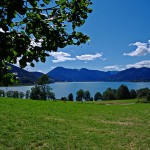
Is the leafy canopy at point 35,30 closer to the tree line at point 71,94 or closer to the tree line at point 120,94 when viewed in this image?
the tree line at point 71,94

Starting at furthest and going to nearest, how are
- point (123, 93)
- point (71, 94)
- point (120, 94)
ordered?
point (71, 94), point (120, 94), point (123, 93)

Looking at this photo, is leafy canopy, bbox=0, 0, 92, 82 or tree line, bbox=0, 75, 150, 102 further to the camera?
tree line, bbox=0, 75, 150, 102

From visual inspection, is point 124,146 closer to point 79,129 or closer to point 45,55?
point 79,129

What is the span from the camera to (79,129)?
69.5 ft

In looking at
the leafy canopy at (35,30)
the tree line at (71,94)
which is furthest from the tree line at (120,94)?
the leafy canopy at (35,30)

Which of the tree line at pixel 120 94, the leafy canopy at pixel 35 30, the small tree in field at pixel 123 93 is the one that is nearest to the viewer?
the leafy canopy at pixel 35 30

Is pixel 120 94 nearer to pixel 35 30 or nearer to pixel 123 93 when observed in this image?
pixel 123 93

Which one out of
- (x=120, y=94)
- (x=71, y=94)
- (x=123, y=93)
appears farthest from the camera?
(x=71, y=94)

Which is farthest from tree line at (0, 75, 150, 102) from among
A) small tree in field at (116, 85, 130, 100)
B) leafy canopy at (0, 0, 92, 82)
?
leafy canopy at (0, 0, 92, 82)

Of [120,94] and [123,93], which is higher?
[123,93]

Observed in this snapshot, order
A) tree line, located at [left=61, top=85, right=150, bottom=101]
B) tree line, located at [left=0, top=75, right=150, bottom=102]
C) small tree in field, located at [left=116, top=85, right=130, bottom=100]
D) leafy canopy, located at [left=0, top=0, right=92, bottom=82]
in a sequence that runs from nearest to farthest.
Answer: leafy canopy, located at [left=0, top=0, right=92, bottom=82] → tree line, located at [left=0, top=75, right=150, bottom=102] → tree line, located at [left=61, top=85, right=150, bottom=101] → small tree in field, located at [left=116, top=85, right=130, bottom=100]

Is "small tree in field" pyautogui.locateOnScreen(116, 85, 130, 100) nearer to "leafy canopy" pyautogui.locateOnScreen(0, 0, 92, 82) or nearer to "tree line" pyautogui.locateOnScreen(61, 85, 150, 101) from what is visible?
"tree line" pyautogui.locateOnScreen(61, 85, 150, 101)

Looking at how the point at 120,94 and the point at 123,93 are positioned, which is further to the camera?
the point at 120,94

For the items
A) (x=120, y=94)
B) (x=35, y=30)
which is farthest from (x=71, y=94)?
(x=35, y=30)
